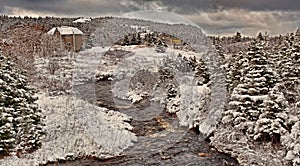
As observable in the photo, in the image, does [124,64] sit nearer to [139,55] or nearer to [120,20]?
[139,55]

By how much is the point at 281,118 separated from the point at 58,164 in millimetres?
11387

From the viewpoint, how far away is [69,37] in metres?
67.1

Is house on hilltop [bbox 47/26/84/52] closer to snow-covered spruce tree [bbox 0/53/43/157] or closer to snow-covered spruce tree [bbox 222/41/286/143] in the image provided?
snow-covered spruce tree [bbox 0/53/43/157]

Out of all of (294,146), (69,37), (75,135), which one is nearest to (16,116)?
(75,135)

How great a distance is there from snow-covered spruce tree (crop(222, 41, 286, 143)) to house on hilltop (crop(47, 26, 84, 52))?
48.1 meters

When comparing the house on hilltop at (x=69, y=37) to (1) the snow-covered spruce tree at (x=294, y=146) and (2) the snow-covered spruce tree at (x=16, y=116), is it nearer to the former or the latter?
(2) the snow-covered spruce tree at (x=16, y=116)

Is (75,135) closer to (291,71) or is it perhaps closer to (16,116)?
(16,116)

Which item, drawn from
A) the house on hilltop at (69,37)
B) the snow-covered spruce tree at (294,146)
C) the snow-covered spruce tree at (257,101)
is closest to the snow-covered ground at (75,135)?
the snow-covered spruce tree at (257,101)

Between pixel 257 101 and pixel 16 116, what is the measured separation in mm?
12683

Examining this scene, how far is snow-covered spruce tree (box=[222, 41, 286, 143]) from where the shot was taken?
19.0 m

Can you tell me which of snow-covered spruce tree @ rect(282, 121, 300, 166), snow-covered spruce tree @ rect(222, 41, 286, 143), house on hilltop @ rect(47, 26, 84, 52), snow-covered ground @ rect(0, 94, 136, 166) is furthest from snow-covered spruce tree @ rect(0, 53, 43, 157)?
house on hilltop @ rect(47, 26, 84, 52)

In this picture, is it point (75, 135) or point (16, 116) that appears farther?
point (75, 135)

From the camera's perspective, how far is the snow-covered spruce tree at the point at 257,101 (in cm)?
1897

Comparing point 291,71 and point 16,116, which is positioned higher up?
point 291,71
